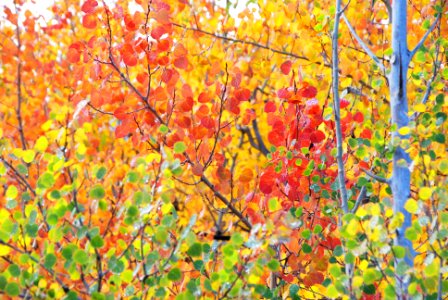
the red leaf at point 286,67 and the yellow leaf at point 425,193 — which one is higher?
the red leaf at point 286,67

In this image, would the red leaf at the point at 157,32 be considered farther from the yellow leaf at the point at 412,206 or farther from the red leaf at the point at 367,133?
the yellow leaf at the point at 412,206

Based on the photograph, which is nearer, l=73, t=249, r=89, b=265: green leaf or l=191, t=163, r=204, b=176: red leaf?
l=73, t=249, r=89, b=265: green leaf

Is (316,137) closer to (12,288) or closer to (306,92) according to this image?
(306,92)

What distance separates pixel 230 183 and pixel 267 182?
0.31m

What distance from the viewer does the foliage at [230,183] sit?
80.4 inches

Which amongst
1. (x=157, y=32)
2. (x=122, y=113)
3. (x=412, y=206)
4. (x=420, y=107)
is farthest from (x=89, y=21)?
(x=412, y=206)

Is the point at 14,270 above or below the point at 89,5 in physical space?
below

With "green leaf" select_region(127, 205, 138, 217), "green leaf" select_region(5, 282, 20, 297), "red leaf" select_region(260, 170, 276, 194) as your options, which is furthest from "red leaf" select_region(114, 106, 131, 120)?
"green leaf" select_region(5, 282, 20, 297)

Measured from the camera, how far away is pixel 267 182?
3.06m

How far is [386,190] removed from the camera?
104 inches

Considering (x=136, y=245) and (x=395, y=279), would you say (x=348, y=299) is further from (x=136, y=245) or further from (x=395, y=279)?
(x=136, y=245)

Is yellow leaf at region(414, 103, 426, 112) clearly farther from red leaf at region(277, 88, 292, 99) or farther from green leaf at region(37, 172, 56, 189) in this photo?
green leaf at region(37, 172, 56, 189)

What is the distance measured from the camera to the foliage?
80.4 inches

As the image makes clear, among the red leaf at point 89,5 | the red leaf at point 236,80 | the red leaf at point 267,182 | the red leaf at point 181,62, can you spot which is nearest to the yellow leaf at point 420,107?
the red leaf at point 267,182
